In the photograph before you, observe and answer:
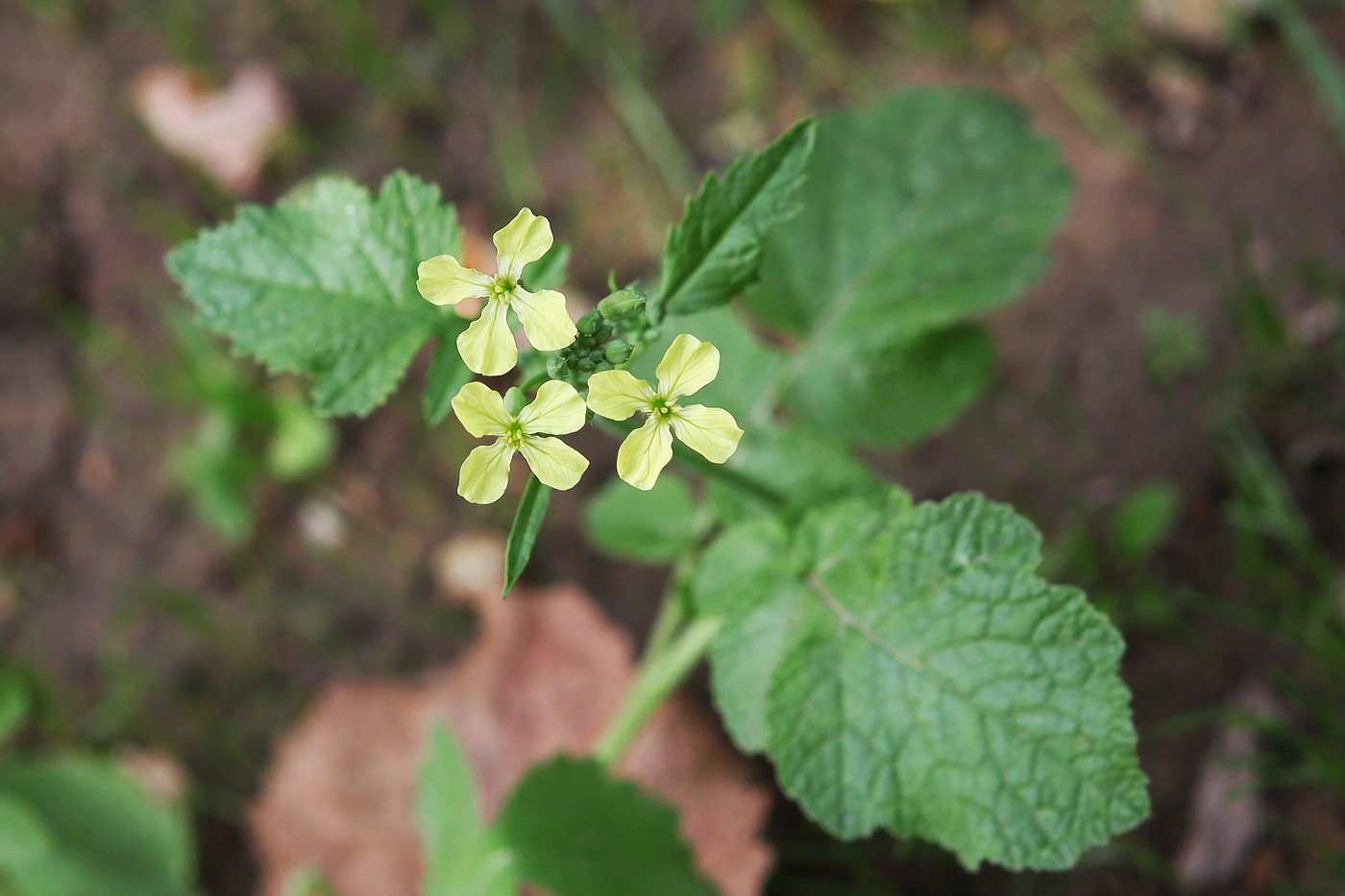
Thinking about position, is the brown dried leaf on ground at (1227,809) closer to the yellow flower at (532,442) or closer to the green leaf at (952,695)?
the green leaf at (952,695)

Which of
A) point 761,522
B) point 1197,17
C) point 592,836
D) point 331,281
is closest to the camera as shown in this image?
point 331,281

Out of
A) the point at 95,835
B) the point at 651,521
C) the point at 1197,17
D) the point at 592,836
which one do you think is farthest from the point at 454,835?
the point at 1197,17

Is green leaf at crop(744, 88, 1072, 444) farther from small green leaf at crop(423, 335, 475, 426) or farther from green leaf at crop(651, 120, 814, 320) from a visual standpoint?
small green leaf at crop(423, 335, 475, 426)

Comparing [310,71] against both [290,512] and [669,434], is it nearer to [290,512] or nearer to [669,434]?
[290,512]

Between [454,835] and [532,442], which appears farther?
[454,835]

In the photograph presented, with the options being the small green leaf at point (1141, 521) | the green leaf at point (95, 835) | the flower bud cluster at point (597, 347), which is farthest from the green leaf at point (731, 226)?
the green leaf at point (95, 835)

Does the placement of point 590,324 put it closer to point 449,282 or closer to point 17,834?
point 449,282

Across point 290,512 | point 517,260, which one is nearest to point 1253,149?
point 517,260
